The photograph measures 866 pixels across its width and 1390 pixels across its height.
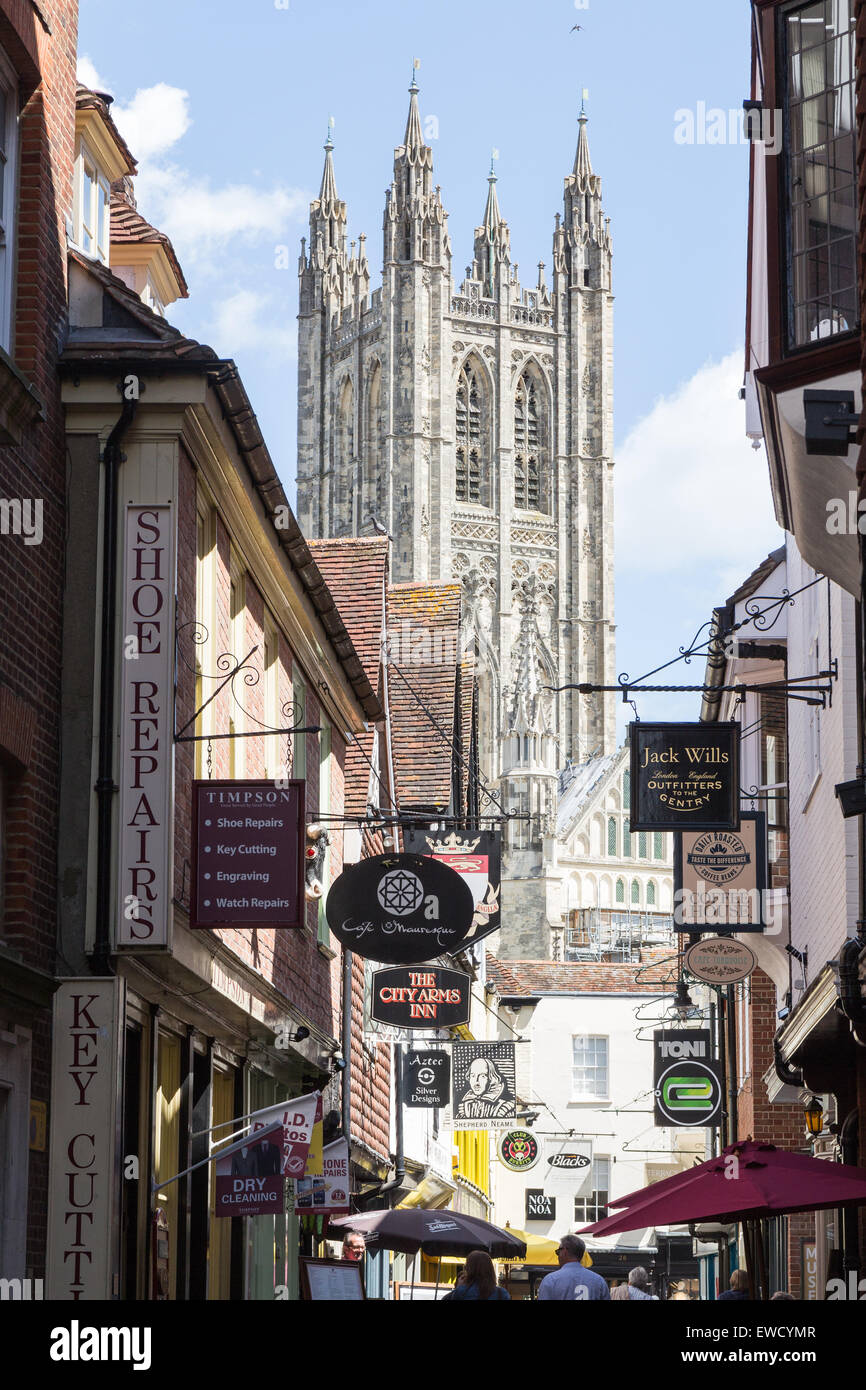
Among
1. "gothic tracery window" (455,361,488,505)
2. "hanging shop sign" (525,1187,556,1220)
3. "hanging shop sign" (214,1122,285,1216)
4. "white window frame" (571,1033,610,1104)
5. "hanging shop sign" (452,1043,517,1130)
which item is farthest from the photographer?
"gothic tracery window" (455,361,488,505)

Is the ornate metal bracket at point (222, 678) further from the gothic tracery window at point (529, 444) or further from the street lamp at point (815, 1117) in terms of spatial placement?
the gothic tracery window at point (529, 444)

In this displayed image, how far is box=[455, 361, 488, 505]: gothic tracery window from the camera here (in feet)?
387

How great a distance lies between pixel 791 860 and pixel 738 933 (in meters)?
1.51

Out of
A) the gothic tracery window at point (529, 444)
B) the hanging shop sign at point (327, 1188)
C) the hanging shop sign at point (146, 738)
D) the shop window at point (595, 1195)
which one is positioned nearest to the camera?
the hanging shop sign at point (146, 738)

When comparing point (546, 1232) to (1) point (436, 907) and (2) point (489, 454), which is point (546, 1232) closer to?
(1) point (436, 907)

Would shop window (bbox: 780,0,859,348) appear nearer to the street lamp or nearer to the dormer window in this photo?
the dormer window

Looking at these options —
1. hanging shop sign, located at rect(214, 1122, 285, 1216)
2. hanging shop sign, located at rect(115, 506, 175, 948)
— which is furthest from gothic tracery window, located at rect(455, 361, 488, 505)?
hanging shop sign, located at rect(115, 506, 175, 948)

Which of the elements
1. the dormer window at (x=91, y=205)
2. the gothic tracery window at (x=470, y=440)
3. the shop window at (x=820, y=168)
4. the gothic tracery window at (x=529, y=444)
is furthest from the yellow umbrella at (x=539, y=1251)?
the gothic tracery window at (x=529, y=444)

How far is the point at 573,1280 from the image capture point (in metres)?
12.4

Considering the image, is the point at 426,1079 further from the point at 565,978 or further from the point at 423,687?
the point at 565,978

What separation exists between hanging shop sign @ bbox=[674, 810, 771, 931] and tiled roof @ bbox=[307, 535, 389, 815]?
12.9ft

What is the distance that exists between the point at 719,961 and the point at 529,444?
101 meters

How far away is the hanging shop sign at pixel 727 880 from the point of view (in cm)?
2019

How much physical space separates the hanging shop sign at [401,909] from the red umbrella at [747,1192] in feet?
11.4
